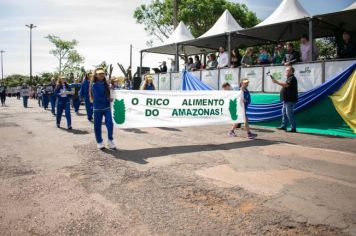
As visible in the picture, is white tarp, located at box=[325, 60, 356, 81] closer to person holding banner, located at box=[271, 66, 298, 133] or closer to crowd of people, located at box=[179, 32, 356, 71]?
crowd of people, located at box=[179, 32, 356, 71]

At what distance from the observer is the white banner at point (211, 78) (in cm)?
1627

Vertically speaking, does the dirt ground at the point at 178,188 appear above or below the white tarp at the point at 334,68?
below

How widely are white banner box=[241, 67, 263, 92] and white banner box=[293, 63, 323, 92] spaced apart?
1703mm

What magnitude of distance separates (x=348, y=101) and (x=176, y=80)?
389 inches

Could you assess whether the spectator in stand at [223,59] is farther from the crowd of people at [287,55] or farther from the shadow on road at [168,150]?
the shadow on road at [168,150]

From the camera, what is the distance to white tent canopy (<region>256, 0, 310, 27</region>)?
15.2 metres

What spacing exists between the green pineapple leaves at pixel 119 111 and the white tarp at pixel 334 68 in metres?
6.99

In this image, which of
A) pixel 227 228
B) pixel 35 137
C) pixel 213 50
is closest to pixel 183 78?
pixel 213 50

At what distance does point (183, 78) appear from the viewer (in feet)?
58.9

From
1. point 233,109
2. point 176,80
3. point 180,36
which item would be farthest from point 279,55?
point 180,36

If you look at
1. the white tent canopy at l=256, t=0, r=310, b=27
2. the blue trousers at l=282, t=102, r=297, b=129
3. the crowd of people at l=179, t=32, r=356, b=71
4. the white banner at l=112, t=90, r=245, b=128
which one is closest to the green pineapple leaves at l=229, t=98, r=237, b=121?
the white banner at l=112, t=90, r=245, b=128

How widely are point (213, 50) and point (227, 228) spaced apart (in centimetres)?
1983

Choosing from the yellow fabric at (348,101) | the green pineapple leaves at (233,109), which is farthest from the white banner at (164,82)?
the yellow fabric at (348,101)

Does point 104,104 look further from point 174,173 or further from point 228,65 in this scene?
point 228,65
